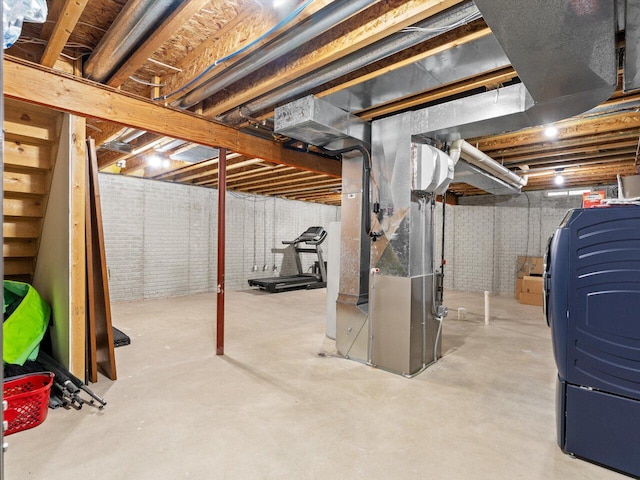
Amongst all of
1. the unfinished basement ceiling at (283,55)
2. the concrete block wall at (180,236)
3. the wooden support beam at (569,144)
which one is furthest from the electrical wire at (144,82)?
the wooden support beam at (569,144)

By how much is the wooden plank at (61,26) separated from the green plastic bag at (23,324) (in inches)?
69.4

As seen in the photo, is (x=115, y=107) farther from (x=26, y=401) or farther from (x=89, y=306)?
(x=26, y=401)

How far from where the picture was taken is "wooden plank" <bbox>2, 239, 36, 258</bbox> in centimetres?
325

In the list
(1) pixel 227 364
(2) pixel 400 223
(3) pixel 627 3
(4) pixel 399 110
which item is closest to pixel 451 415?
(2) pixel 400 223

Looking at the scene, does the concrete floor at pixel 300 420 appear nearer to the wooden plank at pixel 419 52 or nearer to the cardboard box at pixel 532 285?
the wooden plank at pixel 419 52

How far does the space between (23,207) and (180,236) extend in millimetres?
4071

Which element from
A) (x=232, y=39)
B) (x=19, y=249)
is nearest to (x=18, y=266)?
(x=19, y=249)

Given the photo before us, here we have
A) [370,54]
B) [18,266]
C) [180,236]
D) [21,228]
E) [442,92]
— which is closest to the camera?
[370,54]

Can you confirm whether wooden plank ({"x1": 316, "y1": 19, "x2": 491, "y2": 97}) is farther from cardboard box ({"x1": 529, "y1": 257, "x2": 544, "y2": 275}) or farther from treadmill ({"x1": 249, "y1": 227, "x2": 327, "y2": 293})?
cardboard box ({"x1": 529, "y1": 257, "x2": 544, "y2": 275})

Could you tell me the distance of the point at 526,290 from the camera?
6.62 metres

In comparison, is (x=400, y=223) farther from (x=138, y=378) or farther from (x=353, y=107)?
(x=138, y=378)

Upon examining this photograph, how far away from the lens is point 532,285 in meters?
6.53

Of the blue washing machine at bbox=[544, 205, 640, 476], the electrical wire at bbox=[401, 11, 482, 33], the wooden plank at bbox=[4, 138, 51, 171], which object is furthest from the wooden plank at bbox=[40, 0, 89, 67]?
the blue washing machine at bbox=[544, 205, 640, 476]

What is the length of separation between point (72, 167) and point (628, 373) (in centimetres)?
389
